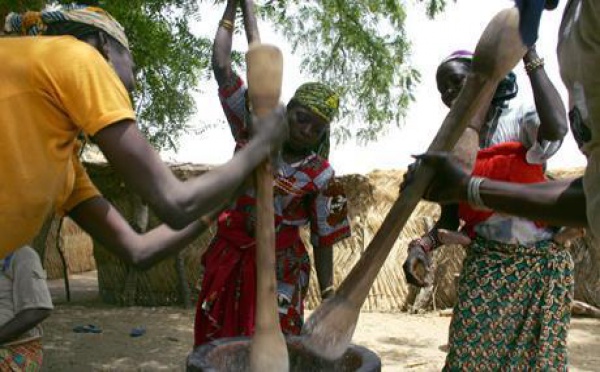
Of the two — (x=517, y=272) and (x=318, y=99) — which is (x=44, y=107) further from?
A: (x=517, y=272)

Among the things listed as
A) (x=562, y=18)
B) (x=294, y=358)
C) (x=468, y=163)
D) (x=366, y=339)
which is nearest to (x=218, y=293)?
(x=294, y=358)

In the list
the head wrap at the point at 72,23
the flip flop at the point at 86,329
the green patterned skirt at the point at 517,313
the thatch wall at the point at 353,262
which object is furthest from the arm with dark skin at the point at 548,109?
the thatch wall at the point at 353,262

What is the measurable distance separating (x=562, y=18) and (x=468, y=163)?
0.69m

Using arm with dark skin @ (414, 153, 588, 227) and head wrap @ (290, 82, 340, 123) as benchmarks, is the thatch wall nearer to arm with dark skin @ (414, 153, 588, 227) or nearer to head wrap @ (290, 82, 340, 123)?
head wrap @ (290, 82, 340, 123)

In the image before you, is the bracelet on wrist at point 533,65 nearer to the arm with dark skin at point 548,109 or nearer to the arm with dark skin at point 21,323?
the arm with dark skin at point 548,109

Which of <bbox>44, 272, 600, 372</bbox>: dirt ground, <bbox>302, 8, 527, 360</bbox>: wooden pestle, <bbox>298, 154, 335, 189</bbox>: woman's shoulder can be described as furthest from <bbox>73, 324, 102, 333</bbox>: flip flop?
<bbox>302, 8, 527, 360</bbox>: wooden pestle

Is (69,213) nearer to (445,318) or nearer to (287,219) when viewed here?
(287,219)

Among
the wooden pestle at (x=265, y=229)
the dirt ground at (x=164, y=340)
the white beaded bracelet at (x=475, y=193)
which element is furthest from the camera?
the dirt ground at (x=164, y=340)

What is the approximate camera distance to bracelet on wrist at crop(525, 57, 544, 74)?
2.68 m

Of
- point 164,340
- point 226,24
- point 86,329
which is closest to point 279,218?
point 226,24

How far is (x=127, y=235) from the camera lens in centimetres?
212

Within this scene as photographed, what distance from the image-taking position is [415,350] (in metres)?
6.51

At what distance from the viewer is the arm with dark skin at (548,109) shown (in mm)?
2594

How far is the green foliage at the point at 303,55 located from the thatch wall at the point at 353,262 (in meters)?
1.07
